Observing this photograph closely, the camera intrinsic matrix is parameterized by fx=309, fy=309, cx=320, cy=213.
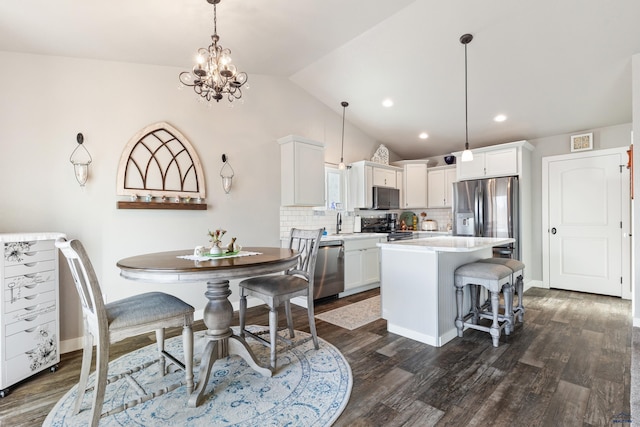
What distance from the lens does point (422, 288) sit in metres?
2.84

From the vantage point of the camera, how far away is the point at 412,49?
140 inches

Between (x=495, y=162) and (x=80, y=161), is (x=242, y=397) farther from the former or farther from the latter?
(x=495, y=162)

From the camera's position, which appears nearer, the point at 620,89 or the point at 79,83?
A: the point at 79,83

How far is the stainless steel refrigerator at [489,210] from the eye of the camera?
4.59 meters

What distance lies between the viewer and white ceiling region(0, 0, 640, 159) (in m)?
2.51

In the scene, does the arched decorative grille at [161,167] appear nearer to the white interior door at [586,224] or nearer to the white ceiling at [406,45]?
the white ceiling at [406,45]

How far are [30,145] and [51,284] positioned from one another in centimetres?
121

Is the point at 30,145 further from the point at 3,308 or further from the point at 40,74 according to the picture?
the point at 3,308

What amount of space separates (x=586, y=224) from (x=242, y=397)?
517 centimetres

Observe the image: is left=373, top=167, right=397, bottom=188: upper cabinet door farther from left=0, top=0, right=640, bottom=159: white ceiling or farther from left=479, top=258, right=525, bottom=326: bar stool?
left=479, top=258, right=525, bottom=326: bar stool

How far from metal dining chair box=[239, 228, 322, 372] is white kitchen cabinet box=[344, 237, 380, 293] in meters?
1.65

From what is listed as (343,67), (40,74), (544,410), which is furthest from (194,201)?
(544,410)

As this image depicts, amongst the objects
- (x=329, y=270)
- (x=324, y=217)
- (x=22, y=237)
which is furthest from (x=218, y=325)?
(x=324, y=217)

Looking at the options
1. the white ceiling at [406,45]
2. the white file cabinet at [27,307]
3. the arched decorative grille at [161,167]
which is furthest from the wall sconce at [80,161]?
the white ceiling at [406,45]
